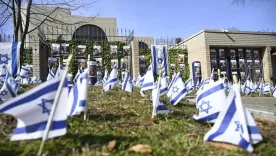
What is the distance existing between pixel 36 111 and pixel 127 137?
3.60 ft

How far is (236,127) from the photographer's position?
3230mm

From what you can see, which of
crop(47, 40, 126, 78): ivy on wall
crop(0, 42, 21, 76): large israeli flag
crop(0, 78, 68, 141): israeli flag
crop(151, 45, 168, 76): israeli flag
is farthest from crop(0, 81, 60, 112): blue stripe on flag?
crop(47, 40, 126, 78): ivy on wall

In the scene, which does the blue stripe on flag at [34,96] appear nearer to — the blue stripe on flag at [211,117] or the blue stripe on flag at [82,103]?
the blue stripe on flag at [82,103]

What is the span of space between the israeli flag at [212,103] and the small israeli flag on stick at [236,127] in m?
0.81

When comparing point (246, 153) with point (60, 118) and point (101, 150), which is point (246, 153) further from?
point (60, 118)

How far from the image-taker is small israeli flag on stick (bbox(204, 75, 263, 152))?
3.10m

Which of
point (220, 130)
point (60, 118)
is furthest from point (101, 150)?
point (220, 130)

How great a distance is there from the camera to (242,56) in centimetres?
2236

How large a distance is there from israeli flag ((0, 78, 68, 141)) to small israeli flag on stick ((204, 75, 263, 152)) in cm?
162

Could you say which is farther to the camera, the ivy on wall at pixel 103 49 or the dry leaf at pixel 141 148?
the ivy on wall at pixel 103 49

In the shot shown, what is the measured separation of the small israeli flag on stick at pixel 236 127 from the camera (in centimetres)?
310

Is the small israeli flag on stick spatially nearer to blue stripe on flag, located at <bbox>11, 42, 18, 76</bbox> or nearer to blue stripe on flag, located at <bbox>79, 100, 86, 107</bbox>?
blue stripe on flag, located at <bbox>79, 100, 86, 107</bbox>

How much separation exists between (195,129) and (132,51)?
640 inches

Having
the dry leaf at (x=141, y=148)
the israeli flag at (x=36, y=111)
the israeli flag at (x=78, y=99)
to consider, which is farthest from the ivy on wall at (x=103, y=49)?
the dry leaf at (x=141, y=148)
